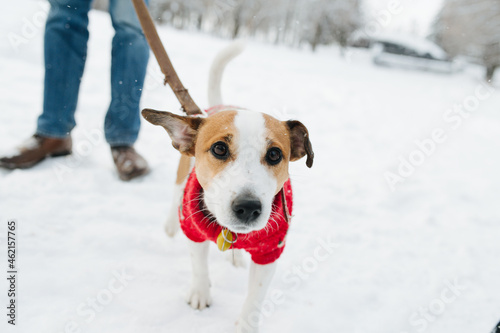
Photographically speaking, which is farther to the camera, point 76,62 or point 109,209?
point 76,62

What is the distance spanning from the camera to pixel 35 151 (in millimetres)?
2686

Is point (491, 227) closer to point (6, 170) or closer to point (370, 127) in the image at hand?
point (370, 127)

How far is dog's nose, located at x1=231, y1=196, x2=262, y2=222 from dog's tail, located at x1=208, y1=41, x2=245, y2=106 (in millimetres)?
1279

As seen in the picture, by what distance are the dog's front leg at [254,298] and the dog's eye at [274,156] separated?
511 millimetres

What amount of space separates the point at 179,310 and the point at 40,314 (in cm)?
63

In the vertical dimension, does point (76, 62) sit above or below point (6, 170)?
above

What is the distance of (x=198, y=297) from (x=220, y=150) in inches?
32.6

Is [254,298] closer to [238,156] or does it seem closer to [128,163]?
[238,156]

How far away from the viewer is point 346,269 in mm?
2246

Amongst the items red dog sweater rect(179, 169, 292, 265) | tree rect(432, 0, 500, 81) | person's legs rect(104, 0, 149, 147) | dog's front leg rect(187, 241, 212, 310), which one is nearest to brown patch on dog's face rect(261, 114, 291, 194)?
red dog sweater rect(179, 169, 292, 265)

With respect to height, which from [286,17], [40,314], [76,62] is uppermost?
[286,17]

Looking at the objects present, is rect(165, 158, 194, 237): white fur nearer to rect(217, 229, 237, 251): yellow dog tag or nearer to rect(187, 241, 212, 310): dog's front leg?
rect(187, 241, 212, 310): dog's front leg

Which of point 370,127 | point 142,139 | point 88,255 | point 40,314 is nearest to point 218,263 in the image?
point 88,255

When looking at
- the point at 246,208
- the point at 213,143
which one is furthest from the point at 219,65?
the point at 246,208
